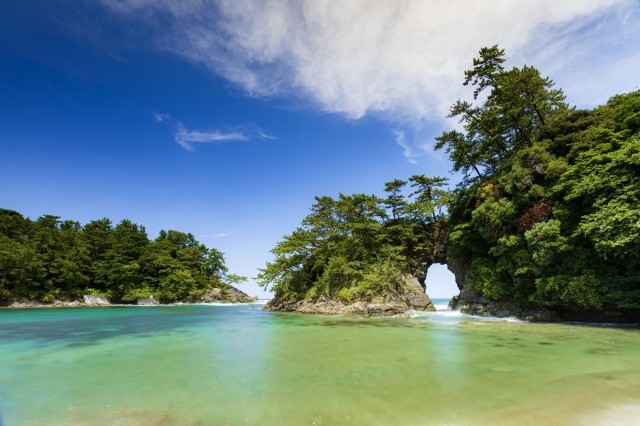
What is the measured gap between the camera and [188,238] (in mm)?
58500

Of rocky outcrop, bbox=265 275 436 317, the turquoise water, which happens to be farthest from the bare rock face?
the turquoise water

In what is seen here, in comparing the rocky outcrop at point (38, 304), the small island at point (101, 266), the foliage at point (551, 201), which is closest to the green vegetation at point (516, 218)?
the foliage at point (551, 201)

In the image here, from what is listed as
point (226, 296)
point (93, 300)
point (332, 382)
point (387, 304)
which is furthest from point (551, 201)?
point (93, 300)

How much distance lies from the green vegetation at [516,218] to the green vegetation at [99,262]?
28798mm

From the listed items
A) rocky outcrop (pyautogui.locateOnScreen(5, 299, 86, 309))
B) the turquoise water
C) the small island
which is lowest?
the turquoise water

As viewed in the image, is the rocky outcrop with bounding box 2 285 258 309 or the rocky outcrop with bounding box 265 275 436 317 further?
the rocky outcrop with bounding box 2 285 258 309

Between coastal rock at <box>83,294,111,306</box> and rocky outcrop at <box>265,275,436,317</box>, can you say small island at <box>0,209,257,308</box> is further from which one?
rocky outcrop at <box>265,275,436,317</box>

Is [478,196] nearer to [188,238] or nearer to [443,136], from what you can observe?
[443,136]

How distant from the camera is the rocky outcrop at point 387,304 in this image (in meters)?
22.8

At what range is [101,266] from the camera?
152ft

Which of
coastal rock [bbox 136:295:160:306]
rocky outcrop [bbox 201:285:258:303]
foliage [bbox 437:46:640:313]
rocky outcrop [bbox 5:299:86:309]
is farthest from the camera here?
rocky outcrop [bbox 201:285:258:303]

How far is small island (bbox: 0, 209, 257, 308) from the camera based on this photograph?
125ft

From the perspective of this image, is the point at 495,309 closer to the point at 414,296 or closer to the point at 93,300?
the point at 414,296

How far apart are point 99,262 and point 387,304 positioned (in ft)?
147
